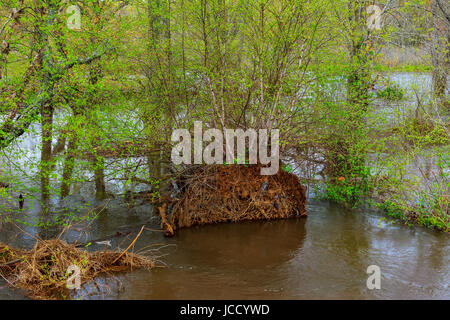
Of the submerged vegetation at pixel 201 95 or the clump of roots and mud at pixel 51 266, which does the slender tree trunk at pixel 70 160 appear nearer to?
the submerged vegetation at pixel 201 95

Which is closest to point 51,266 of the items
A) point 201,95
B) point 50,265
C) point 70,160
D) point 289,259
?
point 50,265

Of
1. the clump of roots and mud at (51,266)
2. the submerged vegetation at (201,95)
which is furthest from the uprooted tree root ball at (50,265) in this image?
the submerged vegetation at (201,95)

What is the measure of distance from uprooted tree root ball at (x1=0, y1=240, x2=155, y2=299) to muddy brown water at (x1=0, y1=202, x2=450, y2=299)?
0.79 ft

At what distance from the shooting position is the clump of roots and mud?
6.49 metres

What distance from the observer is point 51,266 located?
6.71 meters

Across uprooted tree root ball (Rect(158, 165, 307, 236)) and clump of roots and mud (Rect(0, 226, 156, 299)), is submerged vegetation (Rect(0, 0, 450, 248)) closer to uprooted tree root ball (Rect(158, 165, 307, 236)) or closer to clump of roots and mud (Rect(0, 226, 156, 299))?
uprooted tree root ball (Rect(158, 165, 307, 236))

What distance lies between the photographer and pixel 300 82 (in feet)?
32.1

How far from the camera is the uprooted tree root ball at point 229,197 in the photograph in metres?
9.55

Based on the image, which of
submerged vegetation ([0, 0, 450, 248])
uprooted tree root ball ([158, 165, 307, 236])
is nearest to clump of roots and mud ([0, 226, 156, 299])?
submerged vegetation ([0, 0, 450, 248])

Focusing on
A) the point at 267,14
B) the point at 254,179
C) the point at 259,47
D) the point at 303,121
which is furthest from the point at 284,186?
the point at 267,14

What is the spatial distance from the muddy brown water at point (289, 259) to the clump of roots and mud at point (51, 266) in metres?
0.24

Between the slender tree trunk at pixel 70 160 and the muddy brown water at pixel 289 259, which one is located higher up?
the slender tree trunk at pixel 70 160

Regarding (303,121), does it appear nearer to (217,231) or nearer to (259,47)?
(259,47)
